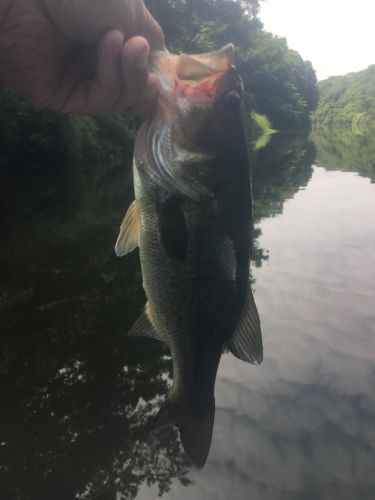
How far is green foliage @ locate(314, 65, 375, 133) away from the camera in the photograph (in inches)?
A: 4936

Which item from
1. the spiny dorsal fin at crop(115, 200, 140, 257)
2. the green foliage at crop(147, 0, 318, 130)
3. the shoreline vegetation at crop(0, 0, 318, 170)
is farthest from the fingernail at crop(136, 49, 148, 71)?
the green foliage at crop(147, 0, 318, 130)

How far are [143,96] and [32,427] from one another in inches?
181

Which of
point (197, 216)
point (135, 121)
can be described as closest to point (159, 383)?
point (197, 216)

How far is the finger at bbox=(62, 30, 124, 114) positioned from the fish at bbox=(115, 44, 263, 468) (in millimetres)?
210

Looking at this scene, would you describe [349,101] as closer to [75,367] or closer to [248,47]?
[248,47]

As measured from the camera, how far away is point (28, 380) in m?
6.26

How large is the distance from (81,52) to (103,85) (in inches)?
20.0

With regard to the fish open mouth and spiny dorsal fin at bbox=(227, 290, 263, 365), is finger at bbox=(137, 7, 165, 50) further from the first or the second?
spiny dorsal fin at bbox=(227, 290, 263, 365)

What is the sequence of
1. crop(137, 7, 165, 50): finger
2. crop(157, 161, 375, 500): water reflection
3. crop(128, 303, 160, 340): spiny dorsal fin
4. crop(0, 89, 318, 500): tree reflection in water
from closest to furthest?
crop(137, 7, 165, 50): finger, crop(128, 303, 160, 340): spiny dorsal fin, crop(157, 161, 375, 500): water reflection, crop(0, 89, 318, 500): tree reflection in water

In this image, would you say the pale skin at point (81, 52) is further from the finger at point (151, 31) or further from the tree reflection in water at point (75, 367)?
the tree reflection in water at point (75, 367)

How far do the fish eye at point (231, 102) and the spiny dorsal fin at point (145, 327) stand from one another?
4.03 ft

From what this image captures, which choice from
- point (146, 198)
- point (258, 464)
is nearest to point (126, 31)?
point (146, 198)

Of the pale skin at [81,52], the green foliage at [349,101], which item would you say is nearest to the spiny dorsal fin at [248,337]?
the pale skin at [81,52]

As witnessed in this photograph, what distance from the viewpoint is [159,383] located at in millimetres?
6391
